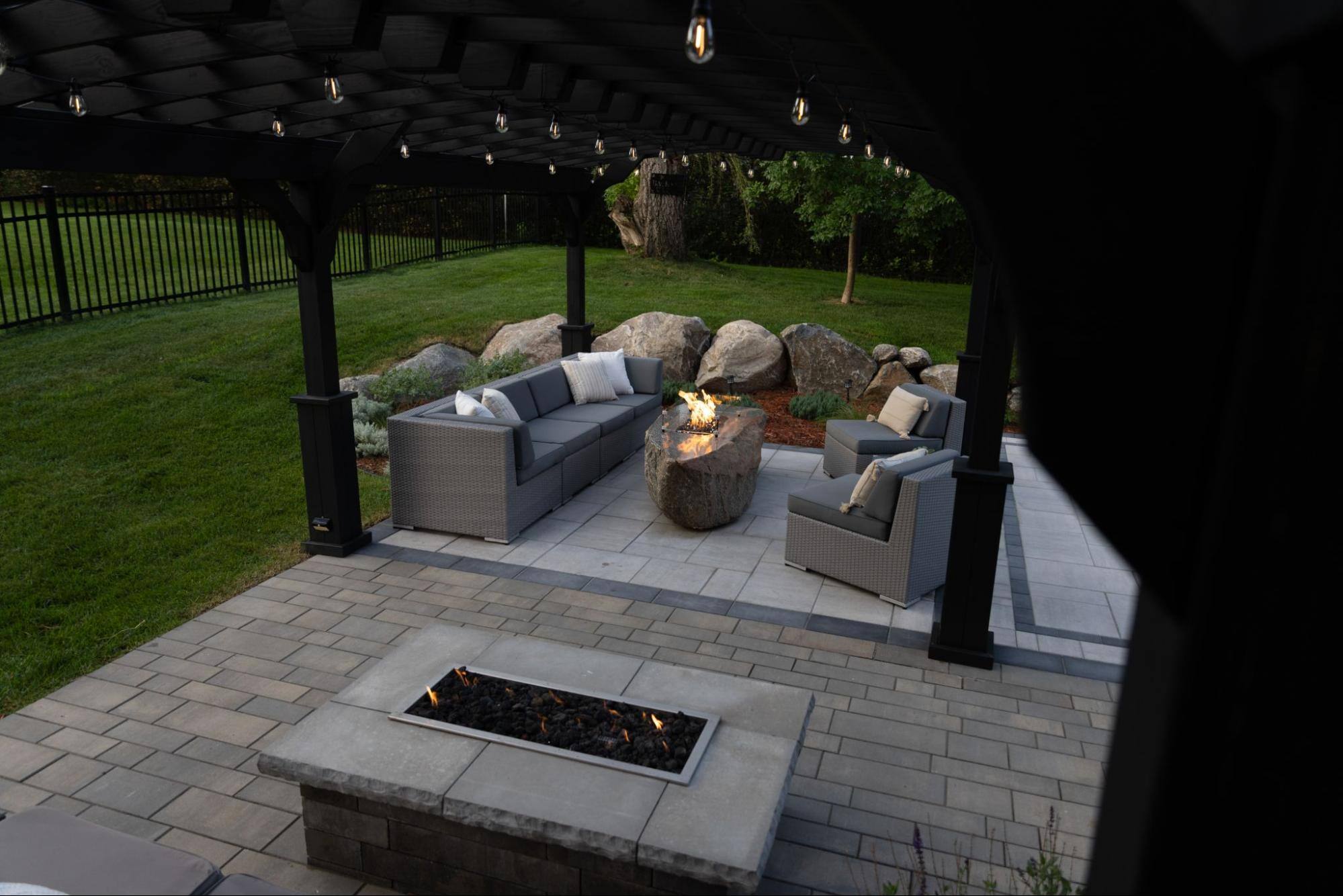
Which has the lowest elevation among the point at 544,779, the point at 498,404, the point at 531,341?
the point at 544,779

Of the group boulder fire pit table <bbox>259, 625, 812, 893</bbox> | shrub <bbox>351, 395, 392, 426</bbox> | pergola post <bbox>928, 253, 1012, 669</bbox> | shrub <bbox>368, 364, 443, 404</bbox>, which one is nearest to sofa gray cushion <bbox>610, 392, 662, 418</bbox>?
shrub <bbox>368, 364, 443, 404</bbox>

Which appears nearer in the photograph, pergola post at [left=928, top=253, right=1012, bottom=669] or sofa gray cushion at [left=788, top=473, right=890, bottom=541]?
pergola post at [left=928, top=253, right=1012, bottom=669]

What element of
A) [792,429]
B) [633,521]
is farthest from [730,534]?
[792,429]

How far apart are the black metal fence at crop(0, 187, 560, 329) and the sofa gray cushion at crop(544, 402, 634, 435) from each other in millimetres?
3857

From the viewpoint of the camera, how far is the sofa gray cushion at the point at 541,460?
736cm

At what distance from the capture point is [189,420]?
9.62 meters

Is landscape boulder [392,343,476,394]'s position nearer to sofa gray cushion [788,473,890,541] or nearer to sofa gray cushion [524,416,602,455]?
sofa gray cushion [524,416,602,455]

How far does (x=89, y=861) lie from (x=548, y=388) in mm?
6680

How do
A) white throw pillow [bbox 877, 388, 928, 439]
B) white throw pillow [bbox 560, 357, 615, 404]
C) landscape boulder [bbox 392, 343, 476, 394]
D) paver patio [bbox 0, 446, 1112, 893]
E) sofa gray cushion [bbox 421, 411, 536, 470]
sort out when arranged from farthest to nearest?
landscape boulder [bbox 392, 343, 476, 394], white throw pillow [bbox 560, 357, 615, 404], white throw pillow [bbox 877, 388, 928, 439], sofa gray cushion [bbox 421, 411, 536, 470], paver patio [bbox 0, 446, 1112, 893]

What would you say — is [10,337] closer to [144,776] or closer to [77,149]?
[77,149]

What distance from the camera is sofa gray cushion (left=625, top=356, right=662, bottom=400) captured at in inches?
403

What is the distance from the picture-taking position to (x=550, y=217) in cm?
2061

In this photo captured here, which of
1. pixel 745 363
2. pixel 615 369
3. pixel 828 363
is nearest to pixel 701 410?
pixel 615 369

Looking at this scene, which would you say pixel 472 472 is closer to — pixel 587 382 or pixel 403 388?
pixel 587 382
